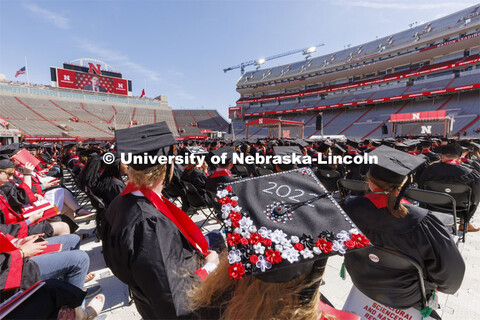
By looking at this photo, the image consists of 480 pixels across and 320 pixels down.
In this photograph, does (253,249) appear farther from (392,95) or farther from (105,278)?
(392,95)

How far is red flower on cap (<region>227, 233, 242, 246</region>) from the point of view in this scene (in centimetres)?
99

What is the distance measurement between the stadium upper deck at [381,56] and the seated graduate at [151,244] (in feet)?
121

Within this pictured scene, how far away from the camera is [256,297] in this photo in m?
0.90

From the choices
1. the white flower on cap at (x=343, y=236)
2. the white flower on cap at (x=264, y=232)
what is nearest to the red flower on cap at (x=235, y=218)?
the white flower on cap at (x=264, y=232)

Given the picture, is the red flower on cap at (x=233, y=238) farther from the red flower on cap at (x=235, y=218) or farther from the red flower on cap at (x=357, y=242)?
the red flower on cap at (x=357, y=242)

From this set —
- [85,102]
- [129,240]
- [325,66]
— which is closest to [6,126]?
[85,102]

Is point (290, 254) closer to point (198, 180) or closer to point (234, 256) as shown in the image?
point (234, 256)

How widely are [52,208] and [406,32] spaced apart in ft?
147

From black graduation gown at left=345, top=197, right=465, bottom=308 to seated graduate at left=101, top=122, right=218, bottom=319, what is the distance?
1.16 m

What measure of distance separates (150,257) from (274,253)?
2.01ft

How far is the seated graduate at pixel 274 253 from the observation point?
90 centimetres

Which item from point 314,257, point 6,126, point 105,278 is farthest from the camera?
point 6,126

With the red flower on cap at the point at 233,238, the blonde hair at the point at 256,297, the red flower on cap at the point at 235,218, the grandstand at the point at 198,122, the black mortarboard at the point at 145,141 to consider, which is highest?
the grandstand at the point at 198,122

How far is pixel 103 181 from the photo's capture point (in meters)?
3.56
